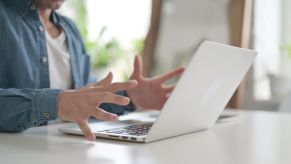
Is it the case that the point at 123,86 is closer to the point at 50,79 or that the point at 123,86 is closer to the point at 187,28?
the point at 50,79

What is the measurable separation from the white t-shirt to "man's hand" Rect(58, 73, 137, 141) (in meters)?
0.50

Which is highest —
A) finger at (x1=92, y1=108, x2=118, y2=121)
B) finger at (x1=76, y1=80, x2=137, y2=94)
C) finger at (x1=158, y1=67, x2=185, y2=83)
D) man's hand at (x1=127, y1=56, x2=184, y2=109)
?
finger at (x1=76, y1=80, x2=137, y2=94)

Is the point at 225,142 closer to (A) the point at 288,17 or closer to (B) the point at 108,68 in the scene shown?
(A) the point at 288,17

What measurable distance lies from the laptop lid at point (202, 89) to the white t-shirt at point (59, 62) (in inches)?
21.9

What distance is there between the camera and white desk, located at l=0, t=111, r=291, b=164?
0.63 meters

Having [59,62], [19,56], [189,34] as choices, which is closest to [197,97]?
[19,56]

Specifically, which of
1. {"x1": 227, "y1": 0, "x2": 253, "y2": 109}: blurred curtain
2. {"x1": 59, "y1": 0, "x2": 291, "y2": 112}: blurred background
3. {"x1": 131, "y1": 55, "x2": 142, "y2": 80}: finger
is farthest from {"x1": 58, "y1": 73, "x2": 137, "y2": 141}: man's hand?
{"x1": 227, "y1": 0, "x2": 253, "y2": 109}: blurred curtain

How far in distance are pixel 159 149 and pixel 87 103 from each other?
17cm

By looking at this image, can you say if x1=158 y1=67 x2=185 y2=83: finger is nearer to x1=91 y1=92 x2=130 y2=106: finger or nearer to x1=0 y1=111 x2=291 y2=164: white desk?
x1=0 y1=111 x2=291 y2=164: white desk

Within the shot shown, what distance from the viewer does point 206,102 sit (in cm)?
89

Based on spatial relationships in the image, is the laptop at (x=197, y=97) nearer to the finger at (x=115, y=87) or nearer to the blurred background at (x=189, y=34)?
the finger at (x=115, y=87)

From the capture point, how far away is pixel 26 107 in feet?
2.82

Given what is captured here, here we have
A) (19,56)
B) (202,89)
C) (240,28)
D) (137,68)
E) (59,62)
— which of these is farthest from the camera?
(240,28)

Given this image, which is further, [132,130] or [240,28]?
[240,28]
